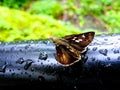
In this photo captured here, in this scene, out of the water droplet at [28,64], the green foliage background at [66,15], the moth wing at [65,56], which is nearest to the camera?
the moth wing at [65,56]

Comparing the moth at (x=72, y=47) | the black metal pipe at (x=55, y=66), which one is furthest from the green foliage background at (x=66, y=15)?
the moth at (x=72, y=47)

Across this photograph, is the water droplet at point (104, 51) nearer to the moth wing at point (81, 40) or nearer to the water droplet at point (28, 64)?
the moth wing at point (81, 40)

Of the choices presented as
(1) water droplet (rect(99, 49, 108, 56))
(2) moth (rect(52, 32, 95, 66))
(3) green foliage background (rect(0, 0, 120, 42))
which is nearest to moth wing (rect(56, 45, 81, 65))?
(2) moth (rect(52, 32, 95, 66))

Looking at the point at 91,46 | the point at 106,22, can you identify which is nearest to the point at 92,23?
the point at 106,22

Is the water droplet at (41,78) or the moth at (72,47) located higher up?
the moth at (72,47)

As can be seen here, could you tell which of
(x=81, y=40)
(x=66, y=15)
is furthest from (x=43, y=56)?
(x=66, y=15)

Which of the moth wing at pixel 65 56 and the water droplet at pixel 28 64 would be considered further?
the water droplet at pixel 28 64
